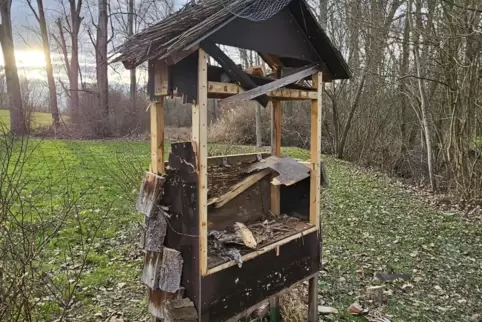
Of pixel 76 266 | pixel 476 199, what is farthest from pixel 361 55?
pixel 76 266

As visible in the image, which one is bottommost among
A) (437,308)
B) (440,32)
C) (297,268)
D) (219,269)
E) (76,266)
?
(437,308)

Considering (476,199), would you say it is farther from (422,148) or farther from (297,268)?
(297,268)

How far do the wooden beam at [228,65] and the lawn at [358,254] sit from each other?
1460mm

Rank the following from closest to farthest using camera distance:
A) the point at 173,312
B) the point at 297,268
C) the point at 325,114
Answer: the point at 173,312, the point at 297,268, the point at 325,114

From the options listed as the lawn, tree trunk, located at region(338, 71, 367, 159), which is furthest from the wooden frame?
tree trunk, located at region(338, 71, 367, 159)

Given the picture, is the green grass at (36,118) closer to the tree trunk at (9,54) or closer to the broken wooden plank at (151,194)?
the tree trunk at (9,54)

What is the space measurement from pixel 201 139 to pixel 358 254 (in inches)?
137

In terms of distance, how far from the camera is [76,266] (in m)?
4.11

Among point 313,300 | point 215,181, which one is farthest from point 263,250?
point 313,300

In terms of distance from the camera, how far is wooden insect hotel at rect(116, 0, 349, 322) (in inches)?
90.3

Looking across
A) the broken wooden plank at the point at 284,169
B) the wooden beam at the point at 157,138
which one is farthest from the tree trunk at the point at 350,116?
the wooden beam at the point at 157,138

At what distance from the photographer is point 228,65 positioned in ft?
8.02

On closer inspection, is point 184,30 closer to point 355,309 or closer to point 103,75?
point 355,309

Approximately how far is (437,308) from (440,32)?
19.3 ft
